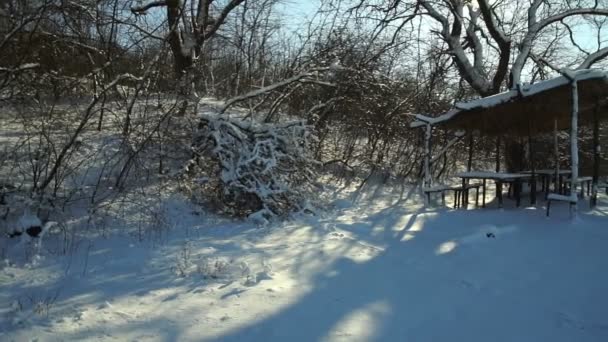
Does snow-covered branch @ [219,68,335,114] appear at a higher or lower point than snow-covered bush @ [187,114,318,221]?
higher

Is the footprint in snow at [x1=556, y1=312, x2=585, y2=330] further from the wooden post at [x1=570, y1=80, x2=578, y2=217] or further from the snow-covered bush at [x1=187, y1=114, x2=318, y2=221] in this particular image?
the snow-covered bush at [x1=187, y1=114, x2=318, y2=221]

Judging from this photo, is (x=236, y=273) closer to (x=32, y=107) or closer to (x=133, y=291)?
(x=133, y=291)

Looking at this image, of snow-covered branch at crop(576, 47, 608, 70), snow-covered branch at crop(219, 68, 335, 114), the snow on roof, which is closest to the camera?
the snow on roof

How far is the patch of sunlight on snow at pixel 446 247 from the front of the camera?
18.1 ft

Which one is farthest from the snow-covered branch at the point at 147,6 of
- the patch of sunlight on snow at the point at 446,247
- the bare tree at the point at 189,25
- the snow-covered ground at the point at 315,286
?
the patch of sunlight on snow at the point at 446,247

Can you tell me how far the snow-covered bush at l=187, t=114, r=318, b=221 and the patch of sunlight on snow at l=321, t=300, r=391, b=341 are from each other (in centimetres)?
360

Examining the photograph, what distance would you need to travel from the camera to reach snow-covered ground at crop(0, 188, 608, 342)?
312 cm

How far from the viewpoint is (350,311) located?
3512 millimetres

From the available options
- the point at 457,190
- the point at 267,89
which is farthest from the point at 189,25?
the point at 457,190

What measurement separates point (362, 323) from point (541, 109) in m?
7.82

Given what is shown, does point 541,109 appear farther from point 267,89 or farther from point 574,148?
point 267,89

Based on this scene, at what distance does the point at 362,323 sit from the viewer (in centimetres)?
330

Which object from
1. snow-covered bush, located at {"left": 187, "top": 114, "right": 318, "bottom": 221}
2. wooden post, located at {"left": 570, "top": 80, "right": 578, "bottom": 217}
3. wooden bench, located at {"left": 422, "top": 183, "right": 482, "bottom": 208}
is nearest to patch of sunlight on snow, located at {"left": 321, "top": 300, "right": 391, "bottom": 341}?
snow-covered bush, located at {"left": 187, "top": 114, "right": 318, "bottom": 221}

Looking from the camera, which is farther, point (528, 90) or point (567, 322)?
point (528, 90)
